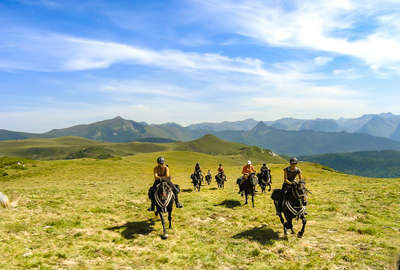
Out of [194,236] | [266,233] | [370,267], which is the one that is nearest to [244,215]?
[266,233]

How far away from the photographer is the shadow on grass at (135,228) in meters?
13.5

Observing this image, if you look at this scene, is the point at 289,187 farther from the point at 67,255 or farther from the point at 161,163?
the point at 67,255

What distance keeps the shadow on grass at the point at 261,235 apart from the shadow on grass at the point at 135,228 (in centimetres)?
555

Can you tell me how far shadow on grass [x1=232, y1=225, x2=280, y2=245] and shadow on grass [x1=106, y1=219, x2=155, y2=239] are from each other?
5548mm

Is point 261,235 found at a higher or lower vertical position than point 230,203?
higher

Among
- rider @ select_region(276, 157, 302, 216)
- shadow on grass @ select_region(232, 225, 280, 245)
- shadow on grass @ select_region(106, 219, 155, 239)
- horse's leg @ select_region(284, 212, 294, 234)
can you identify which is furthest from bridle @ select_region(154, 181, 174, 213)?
horse's leg @ select_region(284, 212, 294, 234)

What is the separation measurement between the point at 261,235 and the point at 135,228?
25.7ft

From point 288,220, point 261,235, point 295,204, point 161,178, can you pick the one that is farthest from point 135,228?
point 295,204

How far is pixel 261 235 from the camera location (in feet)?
44.0

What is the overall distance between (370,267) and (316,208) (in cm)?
1090

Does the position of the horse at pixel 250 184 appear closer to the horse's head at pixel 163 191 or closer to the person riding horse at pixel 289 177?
the person riding horse at pixel 289 177

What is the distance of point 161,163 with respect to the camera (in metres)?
14.9

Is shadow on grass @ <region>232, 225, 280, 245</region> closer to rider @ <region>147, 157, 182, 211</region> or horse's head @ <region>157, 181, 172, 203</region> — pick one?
rider @ <region>147, 157, 182, 211</region>

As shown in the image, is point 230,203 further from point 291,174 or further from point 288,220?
point 291,174
